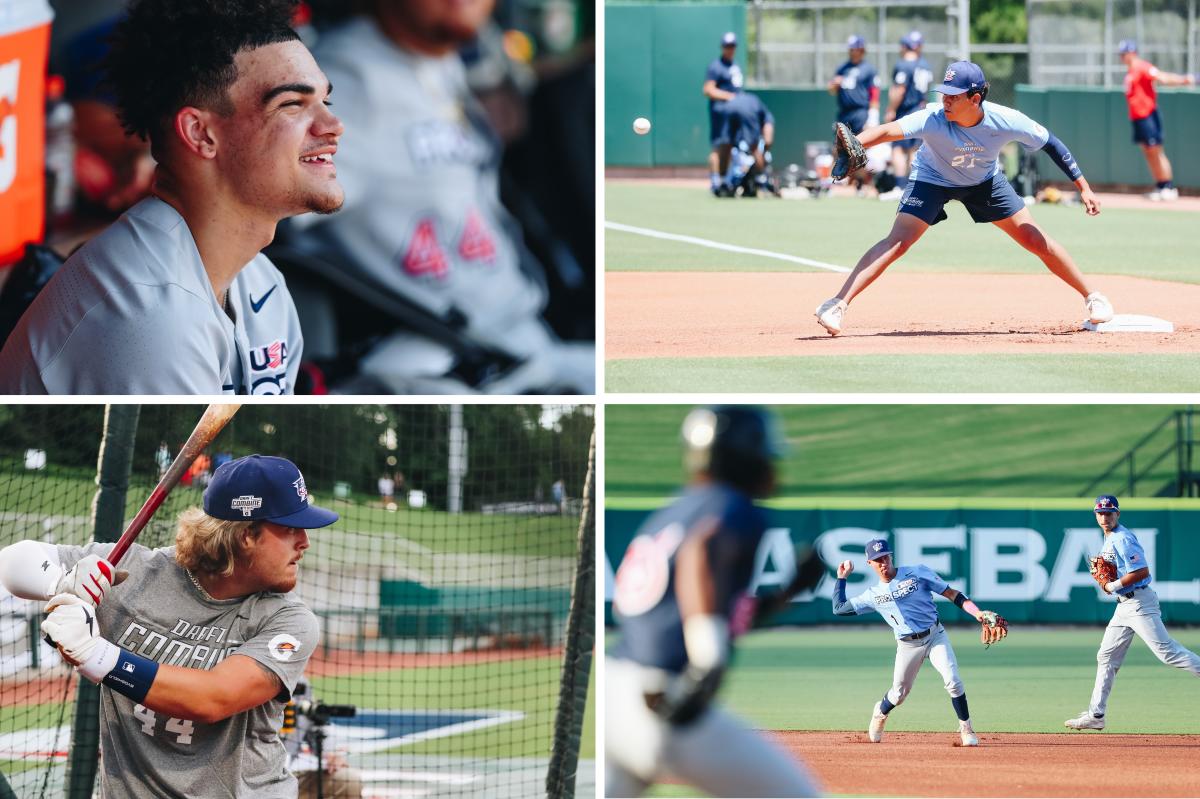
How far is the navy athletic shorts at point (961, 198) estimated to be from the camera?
7.06 m

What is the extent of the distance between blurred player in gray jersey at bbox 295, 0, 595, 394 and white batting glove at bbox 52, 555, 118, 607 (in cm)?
367

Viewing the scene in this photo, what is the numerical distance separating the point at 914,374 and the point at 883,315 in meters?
1.67

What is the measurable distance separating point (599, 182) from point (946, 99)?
1737 millimetres

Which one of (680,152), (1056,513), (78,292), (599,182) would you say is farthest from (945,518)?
(680,152)

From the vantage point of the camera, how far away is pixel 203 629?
3.47 metres

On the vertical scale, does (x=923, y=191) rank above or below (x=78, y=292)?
above

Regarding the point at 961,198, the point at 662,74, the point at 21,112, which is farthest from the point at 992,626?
the point at 662,74

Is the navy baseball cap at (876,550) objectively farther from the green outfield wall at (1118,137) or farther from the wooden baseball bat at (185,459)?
the green outfield wall at (1118,137)

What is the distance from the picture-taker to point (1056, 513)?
11258 millimetres

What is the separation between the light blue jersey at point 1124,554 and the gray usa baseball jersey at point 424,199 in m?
3.21

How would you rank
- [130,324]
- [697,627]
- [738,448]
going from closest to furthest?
[697,627] → [738,448] → [130,324]

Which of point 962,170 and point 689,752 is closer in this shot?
point 689,752

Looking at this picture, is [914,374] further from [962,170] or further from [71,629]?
[71,629]

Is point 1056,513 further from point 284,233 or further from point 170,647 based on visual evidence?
point 170,647
